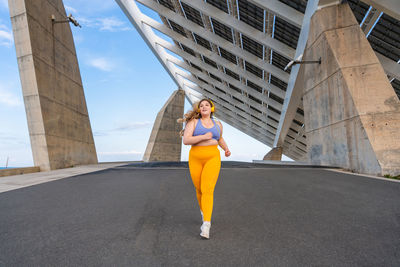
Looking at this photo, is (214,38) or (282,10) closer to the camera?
(282,10)

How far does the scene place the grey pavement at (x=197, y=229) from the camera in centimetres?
179

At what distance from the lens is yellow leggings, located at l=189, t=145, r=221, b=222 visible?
2314 mm

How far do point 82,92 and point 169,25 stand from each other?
9726mm

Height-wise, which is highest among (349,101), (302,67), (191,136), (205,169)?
(302,67)

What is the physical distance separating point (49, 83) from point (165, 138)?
14123 mm

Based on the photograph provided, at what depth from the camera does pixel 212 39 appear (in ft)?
50.9

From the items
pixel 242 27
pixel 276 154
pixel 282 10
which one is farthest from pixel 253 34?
pixel 276 154

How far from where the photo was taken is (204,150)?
241 centimetres

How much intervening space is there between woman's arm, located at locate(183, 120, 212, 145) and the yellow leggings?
3.6 inches

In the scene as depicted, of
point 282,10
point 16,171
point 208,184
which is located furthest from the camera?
point 282,10

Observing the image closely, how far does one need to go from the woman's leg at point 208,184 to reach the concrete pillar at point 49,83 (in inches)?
327

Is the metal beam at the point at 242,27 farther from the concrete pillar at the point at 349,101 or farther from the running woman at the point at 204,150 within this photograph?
the running woman at the point at 204,150

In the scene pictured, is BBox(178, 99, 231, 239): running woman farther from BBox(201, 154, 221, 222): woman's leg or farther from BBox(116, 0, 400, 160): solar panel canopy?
BBox(116, 0, 400, 160): solar panel canopy

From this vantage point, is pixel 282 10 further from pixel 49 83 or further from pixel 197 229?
pixel 197 229
